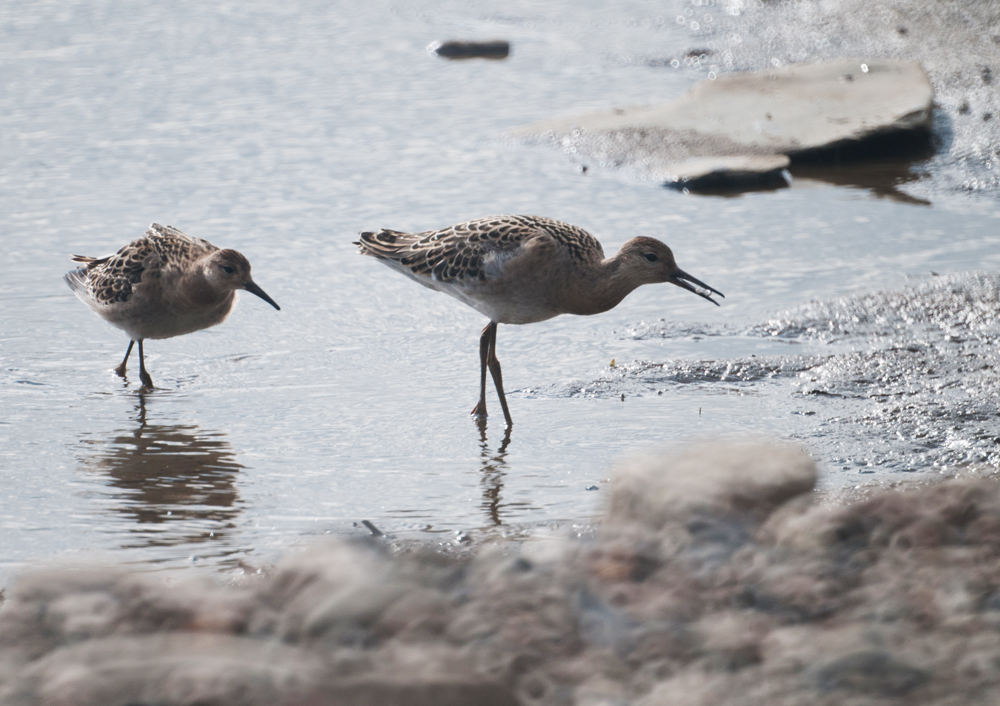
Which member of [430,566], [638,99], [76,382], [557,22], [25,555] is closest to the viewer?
[430,566]

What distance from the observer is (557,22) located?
18406 mm

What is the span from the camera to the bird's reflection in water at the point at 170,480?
5.80 m

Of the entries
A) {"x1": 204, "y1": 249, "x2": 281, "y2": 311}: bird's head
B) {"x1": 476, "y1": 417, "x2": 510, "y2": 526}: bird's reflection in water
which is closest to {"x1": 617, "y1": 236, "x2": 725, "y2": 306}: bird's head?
{"x1": 476, "y1": 417, "x2": 510, "y2": 526}: bird's reflection in water

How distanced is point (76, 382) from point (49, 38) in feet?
35.5

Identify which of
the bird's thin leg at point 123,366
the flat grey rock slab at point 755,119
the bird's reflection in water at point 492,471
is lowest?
the bird's reflection in water at point 492,471

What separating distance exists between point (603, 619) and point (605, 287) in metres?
3.38

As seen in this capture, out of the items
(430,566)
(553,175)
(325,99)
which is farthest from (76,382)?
(325,99)

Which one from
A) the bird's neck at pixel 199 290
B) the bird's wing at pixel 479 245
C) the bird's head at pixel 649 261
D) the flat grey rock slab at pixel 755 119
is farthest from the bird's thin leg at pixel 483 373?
the flat grey rock slab at pixel 755 119

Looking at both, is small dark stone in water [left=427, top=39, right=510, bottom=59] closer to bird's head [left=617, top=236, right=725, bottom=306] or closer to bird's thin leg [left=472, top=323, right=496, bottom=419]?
bird's thin leg [left=472, top=323, right=496, bottom=419]

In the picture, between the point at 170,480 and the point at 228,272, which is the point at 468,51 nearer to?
the point at 228,272

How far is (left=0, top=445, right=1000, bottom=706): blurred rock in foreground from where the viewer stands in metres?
3.52

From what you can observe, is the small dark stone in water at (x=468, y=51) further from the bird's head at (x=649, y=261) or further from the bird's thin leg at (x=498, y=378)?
the bird's head at (x=649, y=261)

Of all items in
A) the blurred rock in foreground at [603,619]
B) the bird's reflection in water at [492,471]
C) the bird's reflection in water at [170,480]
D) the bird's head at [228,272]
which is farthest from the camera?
the bird's head at [228,272]

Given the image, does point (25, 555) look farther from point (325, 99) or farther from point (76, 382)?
point (325, 99)
